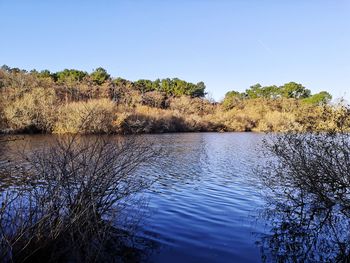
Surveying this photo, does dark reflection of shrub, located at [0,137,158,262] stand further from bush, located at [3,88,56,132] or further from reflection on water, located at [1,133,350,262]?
bush, located at [3,88,56,132]

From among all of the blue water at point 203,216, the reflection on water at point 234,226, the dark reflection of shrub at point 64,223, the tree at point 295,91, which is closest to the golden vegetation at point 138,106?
the tree at point 295,91

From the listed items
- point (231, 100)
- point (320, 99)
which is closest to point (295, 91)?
point (231, 100)

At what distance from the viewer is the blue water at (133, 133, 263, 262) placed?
706 centimetres

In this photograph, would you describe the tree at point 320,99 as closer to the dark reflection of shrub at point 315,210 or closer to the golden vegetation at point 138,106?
the golden vegetation at point 138,106

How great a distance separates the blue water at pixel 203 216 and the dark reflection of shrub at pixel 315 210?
1.99ft

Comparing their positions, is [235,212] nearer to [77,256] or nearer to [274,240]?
[274,240]

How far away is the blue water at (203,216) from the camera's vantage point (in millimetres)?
7062

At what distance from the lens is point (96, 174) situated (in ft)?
23.3

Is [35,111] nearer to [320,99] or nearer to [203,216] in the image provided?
[203,216]

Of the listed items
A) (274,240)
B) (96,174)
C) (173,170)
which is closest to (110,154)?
(96,174)

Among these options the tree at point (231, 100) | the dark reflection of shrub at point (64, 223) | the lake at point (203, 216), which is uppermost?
the tree at point (231, 100)

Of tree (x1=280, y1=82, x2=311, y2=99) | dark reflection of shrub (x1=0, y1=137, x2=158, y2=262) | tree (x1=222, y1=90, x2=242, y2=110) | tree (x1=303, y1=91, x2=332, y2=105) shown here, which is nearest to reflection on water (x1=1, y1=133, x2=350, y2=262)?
dark reflection of shrub (x1=0, y1=137, x2=158, y2=262)

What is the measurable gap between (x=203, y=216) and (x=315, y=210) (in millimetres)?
3346

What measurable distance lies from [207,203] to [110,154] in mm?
4933
